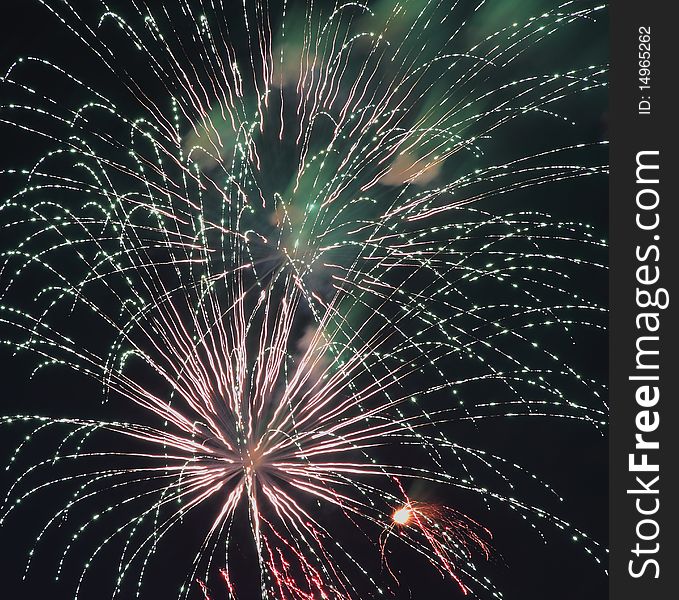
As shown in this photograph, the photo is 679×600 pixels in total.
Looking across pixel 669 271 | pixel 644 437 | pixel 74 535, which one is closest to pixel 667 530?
pixel 644 437

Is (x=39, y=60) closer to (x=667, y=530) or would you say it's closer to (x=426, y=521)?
(x=426, y=521)

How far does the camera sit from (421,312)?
10273 millimetres

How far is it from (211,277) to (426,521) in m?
4.87

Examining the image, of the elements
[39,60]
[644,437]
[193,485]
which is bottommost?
[193,485]

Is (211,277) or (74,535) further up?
(211,277)

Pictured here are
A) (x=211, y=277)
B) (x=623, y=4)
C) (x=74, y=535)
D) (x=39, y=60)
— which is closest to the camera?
(x=623, y=4)

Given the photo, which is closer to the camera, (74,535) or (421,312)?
(421,312)

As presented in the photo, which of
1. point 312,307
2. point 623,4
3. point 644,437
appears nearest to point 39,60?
point 312,307

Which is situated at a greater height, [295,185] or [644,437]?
[295,185]

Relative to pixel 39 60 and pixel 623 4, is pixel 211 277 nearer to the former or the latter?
pixel 39 60

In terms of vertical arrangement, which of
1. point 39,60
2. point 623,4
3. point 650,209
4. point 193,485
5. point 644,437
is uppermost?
point 623,4

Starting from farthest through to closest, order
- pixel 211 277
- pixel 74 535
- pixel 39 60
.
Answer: pixel 74 535, pixel 211 277, pixel 39 60

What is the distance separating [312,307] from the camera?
1034cm

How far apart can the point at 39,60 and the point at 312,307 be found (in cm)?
501
